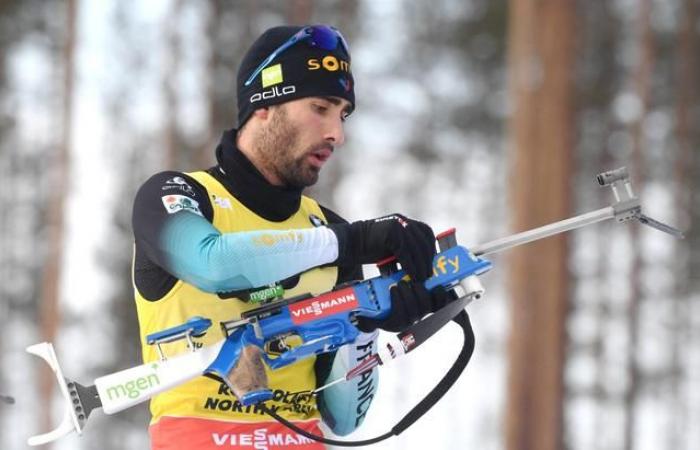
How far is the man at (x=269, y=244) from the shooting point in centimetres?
317

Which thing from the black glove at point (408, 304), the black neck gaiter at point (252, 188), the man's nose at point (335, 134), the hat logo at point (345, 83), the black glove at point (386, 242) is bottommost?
the black glove at point (408, 304)

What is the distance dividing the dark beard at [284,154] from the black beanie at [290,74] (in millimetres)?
70

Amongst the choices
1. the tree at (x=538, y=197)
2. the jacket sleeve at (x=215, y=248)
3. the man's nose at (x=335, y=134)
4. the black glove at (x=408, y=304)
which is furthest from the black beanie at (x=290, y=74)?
the tree at (x=538, y=197)

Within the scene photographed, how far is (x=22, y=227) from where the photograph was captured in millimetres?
27484

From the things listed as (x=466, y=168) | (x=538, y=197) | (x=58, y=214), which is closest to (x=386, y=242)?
(x=538, y=197)

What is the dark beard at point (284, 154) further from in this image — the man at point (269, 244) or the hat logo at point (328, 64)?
the hat logo at point (328, 64)

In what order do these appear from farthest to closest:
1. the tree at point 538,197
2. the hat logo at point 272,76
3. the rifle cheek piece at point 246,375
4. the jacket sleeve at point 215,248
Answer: the tree at point 538,197 < the hat logo at point 272,76 < the rifle cheek piece at point 246,375 < the jacket sleeve at point 215,248

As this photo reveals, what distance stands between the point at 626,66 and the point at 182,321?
17306 mm

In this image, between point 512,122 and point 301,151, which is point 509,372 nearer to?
point 512,122

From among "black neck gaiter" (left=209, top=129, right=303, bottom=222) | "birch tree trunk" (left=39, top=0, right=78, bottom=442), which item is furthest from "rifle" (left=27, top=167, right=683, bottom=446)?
"birch tree trunk" (left=39, top=0, right=78, bottom=442)

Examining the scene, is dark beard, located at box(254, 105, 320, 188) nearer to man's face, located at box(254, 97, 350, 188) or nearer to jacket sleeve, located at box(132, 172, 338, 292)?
man's face, located at box(254, 97, 350, 188)

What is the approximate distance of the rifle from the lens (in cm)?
320

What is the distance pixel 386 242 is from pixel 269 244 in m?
0.31

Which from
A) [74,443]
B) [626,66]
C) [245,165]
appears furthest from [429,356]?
[245,165]
